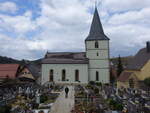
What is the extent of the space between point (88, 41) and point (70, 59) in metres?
5.56

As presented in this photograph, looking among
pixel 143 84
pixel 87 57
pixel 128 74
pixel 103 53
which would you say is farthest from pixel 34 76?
pixel 143 84

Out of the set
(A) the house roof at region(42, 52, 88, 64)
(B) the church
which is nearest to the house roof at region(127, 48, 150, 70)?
(B) the church

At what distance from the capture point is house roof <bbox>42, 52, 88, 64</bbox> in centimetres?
4322

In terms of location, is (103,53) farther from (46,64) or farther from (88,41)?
(46,64)

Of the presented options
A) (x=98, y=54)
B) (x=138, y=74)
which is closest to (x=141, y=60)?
(x=138, y=74)

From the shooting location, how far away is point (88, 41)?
42875 millimetres

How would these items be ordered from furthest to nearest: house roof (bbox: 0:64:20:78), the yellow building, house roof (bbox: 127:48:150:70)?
house roof (bbox: 0:64:20:78) < house roof (bbox: 127:48:150:70) < the yellow building

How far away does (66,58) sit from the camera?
146ft

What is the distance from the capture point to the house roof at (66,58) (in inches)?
1702

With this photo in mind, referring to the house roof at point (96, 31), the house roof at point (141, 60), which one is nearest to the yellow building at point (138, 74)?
the house roof at point (141, 60)

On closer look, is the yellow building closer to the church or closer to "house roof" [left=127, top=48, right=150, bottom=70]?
"house roof" [left=127, top=48, right=150, bottom=70]

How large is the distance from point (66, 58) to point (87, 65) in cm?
511

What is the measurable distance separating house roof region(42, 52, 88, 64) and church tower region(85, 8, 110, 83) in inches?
69.5

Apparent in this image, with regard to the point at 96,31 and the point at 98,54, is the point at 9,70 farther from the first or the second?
the point at 96,31
